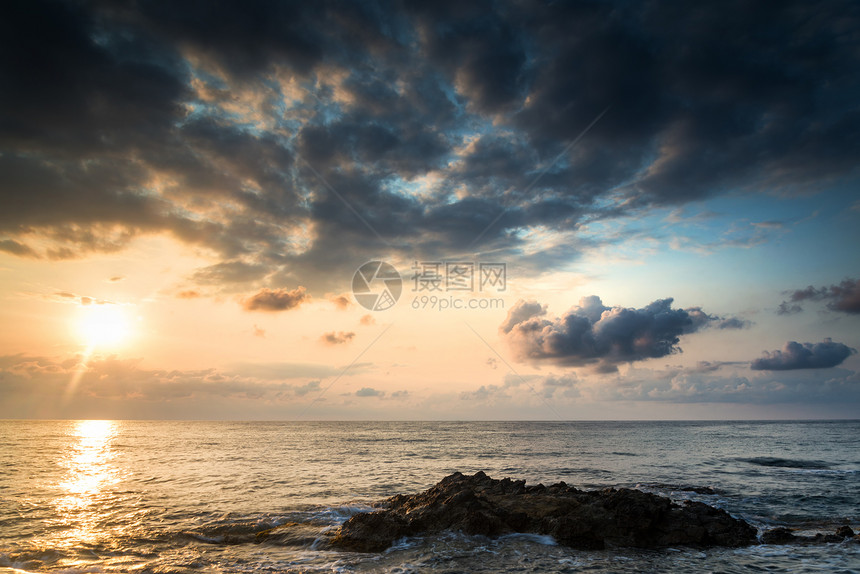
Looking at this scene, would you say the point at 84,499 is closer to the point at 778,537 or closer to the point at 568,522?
the point at 568,522

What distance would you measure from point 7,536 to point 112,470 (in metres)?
26.9

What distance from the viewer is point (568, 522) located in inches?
734

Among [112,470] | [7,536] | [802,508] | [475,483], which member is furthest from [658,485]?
[112,470]

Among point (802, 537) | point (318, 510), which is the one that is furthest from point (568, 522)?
point (318, 510)

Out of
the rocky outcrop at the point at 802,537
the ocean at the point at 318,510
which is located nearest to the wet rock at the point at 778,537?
the rocky outcrop at the point at 802,537

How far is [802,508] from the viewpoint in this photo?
84.3 feet

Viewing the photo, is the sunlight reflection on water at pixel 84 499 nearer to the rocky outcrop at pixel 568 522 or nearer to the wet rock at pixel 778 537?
the rocky outcrop at pixel 568 522

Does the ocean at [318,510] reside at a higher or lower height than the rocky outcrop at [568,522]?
lower

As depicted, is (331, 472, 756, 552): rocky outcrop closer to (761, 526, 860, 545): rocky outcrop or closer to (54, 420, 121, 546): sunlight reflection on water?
(761, 526, 860, 545): rocky outcrop

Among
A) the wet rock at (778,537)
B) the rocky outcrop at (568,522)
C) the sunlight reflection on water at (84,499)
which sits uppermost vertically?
the rocky outcrop at (568,522)

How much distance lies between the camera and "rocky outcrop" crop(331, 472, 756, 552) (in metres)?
18.2

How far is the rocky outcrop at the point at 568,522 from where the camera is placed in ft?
59.7

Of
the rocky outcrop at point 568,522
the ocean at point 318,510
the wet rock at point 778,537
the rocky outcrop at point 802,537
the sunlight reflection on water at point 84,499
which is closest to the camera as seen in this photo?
the ocean at point 318,510

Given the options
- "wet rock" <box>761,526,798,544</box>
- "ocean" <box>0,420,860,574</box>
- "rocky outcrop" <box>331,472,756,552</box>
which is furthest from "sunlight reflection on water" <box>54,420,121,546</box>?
"wet rock" <box>761,526,798,544</box>
